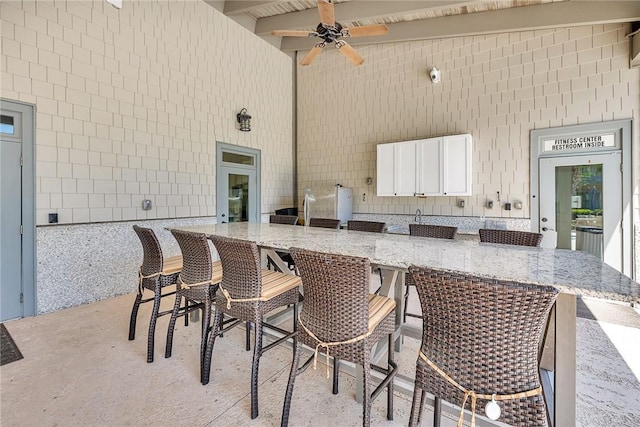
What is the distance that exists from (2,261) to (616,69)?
7640 millimetres

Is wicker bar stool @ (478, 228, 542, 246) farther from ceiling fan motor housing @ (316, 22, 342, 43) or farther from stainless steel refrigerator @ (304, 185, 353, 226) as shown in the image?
stainless steel refrigerator @ (304, 185, 353, 226)

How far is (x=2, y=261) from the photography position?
3037 mm

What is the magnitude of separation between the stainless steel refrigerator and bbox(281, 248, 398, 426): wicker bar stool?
394 cm

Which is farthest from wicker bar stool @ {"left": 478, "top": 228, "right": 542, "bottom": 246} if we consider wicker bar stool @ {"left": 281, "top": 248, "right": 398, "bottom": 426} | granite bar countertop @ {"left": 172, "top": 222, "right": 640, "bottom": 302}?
wicker bar stool @ {"left": 281, "top": 248, "right": 398, "bottom": 426}

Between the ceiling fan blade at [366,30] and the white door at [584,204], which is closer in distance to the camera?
the ceiling fan blade at [366,30]

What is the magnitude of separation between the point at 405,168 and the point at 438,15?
8.13 feet

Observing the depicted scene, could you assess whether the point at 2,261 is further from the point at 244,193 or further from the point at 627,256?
the point at 627,256

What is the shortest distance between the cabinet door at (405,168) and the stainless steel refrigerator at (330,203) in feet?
3.55

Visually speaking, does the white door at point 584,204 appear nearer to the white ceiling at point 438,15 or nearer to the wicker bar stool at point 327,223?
the white ceiling at point 438,15

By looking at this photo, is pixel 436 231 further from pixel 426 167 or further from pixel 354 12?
pixel 354 12

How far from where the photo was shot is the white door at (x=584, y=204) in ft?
12.7

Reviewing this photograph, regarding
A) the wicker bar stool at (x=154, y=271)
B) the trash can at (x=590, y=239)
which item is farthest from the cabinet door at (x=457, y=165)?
the wicker bar stool at (x=154, y=271)

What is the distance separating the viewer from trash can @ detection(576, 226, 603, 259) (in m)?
3.98

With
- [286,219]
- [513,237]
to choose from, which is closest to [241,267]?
[513,237]
